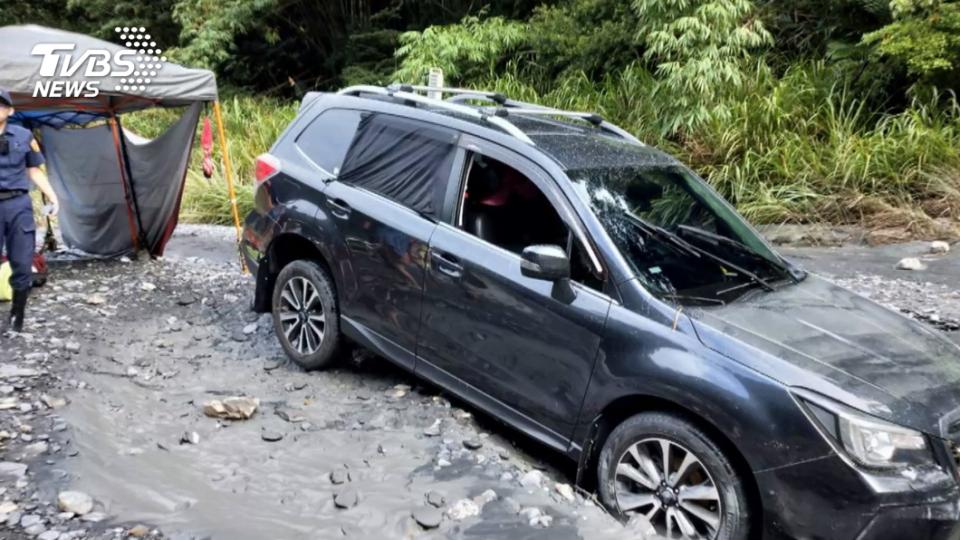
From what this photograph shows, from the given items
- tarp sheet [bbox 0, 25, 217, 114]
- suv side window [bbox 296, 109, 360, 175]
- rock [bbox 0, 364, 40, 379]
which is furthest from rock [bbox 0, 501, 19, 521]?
tarp sheet [bbox 0, 25, 217, 114]

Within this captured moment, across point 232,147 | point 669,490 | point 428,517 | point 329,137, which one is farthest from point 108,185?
point 669,490

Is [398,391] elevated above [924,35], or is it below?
below

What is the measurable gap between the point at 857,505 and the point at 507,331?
172 cm

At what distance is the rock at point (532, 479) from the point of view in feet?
12.1

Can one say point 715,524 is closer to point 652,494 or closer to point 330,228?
point 652,494

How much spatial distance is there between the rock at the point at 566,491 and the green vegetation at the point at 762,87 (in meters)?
5.99

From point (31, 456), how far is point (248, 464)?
1.05 meters

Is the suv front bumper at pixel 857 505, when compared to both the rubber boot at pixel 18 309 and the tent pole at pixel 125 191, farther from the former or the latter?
the tent pole at pixel 125 191

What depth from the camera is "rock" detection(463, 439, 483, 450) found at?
4.02 m

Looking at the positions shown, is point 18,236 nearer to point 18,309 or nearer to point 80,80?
point 18,309

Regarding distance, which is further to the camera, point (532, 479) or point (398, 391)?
point (398, 391)

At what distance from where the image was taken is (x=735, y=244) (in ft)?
13.4

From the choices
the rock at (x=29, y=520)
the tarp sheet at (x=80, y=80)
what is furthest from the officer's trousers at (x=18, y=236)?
the rock at (x=29, y=520)

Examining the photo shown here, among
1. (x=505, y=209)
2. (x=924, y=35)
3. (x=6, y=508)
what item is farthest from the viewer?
(x=924, y=35)
